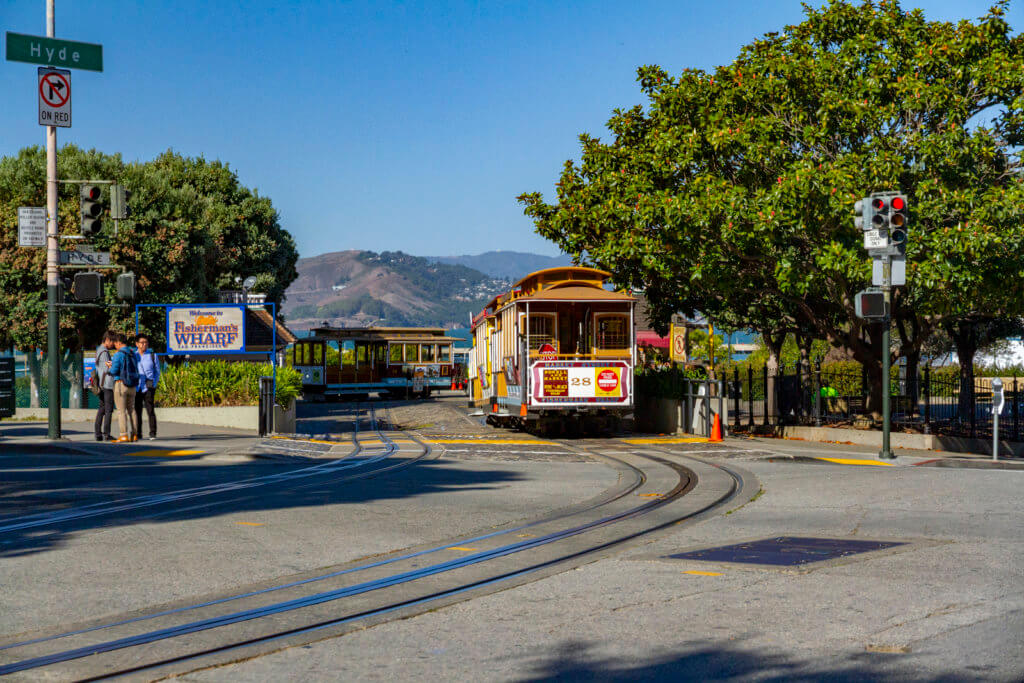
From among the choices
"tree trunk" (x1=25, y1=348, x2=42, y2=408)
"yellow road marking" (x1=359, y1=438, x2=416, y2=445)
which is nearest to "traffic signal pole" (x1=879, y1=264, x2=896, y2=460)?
"yellow road marking" (x1=359, y1=438, x2=416, y2=445)

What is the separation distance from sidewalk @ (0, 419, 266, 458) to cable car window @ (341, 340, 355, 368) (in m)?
26.9

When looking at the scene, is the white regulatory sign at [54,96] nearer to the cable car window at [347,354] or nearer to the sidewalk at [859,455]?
the sidewalk at [859,455]

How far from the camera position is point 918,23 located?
20625 mm

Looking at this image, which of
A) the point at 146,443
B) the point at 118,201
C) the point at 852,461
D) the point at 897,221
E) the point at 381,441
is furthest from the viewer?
the point at 381,441

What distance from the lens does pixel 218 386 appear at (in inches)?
934

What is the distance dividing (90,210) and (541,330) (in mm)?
9500

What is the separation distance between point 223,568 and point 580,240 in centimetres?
1805

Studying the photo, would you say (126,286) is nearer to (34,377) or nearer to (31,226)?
(31,226)

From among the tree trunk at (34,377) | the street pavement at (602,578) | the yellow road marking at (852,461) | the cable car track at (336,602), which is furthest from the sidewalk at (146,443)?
the tree trunk at (34,377)

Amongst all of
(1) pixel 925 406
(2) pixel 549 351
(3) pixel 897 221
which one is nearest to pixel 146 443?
(2) pixel 549 351

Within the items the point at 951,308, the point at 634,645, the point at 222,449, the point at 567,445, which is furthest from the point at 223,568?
the point at 951,308

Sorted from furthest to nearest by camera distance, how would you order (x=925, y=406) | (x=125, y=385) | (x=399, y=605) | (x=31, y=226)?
A: 1. (x=925, y=406)
2. (x=125, y=385)
3. (x=31, y=226)
4. (x=399, y=605)

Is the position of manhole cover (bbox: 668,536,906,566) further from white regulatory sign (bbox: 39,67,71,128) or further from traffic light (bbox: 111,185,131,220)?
white regulatory sign (bbox: 39,67,71,128)

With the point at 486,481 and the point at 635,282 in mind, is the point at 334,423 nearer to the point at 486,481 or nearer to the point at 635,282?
the point at 635,282
